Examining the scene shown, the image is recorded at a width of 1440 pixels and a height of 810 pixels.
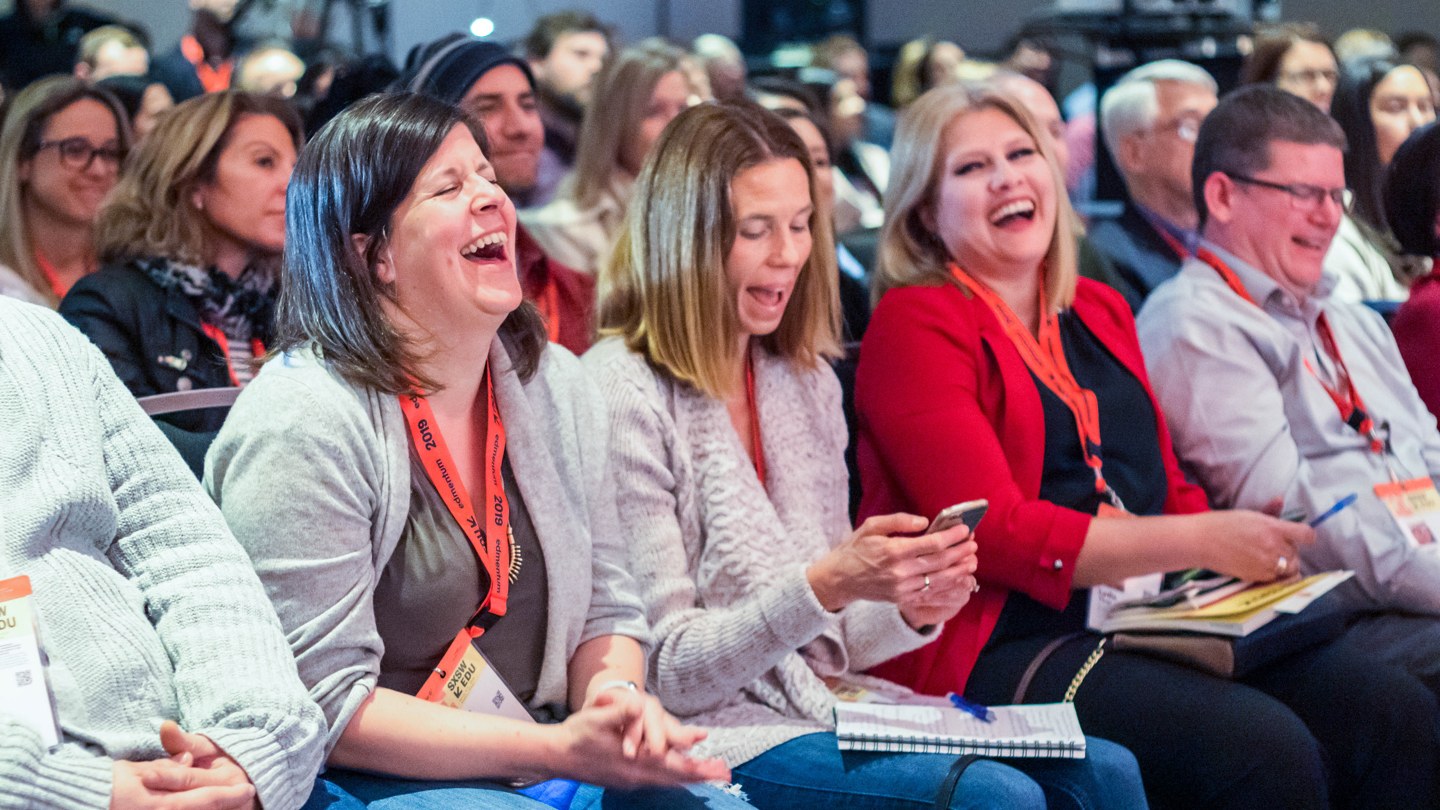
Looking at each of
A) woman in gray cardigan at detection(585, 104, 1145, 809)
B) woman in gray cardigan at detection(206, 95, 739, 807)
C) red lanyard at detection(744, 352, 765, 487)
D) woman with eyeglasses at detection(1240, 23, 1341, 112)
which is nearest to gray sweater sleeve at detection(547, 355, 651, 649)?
woman in gray cardigan at detection(206, 95, 739, 807)

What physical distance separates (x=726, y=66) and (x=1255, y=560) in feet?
13.4

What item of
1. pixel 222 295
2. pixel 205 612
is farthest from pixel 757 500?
pixel 222 295

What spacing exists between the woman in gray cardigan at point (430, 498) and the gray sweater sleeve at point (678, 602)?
11 cm

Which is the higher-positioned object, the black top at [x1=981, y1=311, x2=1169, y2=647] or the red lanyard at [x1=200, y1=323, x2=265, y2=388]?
the red lanyard at [x1=200, y1=323, x2=265, y2=388]

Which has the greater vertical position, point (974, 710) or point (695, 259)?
point (695, 259)

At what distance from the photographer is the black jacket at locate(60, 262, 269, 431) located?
2738mm

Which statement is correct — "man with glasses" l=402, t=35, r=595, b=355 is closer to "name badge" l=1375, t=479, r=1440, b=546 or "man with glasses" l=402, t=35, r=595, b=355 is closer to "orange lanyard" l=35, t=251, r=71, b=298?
"orange lanyard" l=35, t=251, r=71, b=298

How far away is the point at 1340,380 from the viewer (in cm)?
302

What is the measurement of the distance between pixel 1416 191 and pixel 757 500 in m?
2.04

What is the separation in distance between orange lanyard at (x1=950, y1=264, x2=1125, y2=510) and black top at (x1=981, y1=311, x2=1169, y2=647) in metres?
0.01

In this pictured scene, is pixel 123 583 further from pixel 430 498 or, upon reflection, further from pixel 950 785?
pixel 950 785

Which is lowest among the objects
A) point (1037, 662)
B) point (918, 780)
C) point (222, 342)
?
point (1037, 662)

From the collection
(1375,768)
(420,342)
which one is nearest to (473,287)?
(420,342)

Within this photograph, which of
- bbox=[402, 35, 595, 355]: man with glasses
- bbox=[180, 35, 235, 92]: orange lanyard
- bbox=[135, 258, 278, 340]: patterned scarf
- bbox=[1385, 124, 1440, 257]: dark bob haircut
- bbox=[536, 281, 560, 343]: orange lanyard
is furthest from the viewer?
bbox=[180, 35, 235, 92]: orange lanyard
